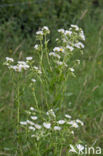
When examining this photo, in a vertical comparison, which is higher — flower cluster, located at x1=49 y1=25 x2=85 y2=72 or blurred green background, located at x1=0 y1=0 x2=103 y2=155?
blurred green background, located at x1=0 y1=0 x2=103 y2=155

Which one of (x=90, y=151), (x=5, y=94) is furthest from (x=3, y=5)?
(x=90, y=151)

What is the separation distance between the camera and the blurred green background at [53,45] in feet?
8.13

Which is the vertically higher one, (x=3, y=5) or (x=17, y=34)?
(x=3, y=5)

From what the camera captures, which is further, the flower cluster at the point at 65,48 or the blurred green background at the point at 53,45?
the blurred green background at the point at 53,45

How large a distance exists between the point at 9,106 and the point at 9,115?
0.07 m

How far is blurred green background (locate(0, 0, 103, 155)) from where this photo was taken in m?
2.48

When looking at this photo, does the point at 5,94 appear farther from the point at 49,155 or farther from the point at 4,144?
the point at 49,155

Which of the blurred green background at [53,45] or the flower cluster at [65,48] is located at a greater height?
the blurred green background at [53,45]

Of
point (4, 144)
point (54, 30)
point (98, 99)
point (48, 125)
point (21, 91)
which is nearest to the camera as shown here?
point (48, 125)

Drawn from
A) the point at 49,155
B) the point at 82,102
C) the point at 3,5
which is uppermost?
the point at 3,5

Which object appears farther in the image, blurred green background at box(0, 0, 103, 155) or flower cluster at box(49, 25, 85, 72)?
blurred green background at box(0, 0, 103, 155)

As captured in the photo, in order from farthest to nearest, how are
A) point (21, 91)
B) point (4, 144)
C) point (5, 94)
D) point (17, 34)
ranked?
point (17, 34)
point (5, 94)
point (4, 144)
point (21, 91)

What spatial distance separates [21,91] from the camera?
1.79m

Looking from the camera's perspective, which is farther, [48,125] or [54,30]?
[54,30]
